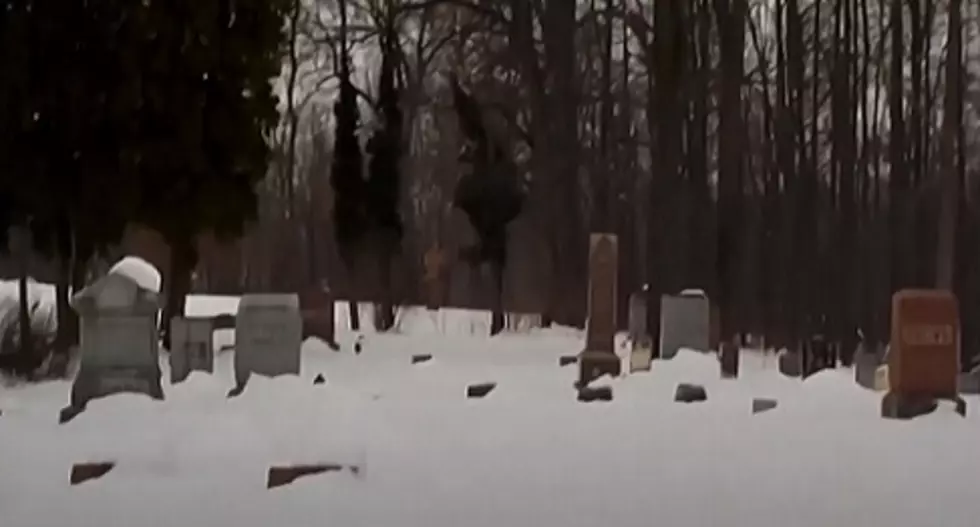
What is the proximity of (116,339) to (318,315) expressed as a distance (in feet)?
28.6

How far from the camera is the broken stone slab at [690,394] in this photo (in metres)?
13.2

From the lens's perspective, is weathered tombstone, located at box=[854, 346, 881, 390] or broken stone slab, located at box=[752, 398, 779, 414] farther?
weathered tombstone, located at box=[854, 346, 881, 390]

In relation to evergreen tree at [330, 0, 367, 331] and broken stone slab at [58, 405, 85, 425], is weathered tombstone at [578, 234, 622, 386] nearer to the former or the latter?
broken stone slab at [58, 405, 85, 425]

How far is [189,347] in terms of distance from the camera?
15.6 meters

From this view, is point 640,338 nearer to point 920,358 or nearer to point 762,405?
point 762,405

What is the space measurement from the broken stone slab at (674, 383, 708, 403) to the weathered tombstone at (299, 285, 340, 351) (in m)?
8.52

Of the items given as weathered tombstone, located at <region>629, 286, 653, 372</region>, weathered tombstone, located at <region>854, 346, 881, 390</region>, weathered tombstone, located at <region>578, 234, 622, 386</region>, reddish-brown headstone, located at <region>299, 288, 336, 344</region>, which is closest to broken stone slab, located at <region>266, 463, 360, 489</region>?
weathered tombstone, located at <region>578, 234, 622, 386</region>

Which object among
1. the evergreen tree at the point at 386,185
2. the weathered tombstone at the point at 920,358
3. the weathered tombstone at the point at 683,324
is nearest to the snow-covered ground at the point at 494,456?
the weathered tombstone at the point at 920,358

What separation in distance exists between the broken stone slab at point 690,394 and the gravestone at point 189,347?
18.7 feet

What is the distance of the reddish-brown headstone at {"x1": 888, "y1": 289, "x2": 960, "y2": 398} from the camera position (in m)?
12.3

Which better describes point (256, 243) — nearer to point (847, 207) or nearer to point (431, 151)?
point (431, 151)

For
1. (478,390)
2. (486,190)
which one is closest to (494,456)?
(478,390)

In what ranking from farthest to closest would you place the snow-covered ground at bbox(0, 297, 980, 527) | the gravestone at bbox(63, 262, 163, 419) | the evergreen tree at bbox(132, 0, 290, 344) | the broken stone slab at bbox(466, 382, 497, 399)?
the evergreen tree at bbox(132, 0, 290, 344)
the broken stone slab at bbox(466, 382, 497, 399)
the gravestone at bbox(63, 262, 163, 419)
the snow-covered ground at bbox(0, 297, 980, 527)

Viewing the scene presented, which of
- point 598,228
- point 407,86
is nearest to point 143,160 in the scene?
point 598,228
